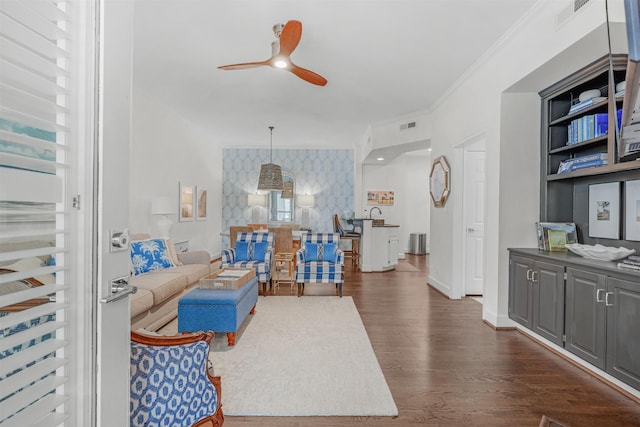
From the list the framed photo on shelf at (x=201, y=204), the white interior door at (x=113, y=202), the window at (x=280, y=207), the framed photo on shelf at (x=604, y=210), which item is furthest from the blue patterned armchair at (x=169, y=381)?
the window at (x=280, y=207)

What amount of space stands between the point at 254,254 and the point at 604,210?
435 cm

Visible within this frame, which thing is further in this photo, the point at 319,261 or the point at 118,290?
the point at 319,261

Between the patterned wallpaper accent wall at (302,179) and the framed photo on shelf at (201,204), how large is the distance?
118cm

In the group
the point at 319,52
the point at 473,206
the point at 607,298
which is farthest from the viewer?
the point at 473,206

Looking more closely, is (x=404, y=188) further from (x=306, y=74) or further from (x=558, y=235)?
(x=306, y=74)

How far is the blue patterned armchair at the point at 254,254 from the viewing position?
16.3 ft

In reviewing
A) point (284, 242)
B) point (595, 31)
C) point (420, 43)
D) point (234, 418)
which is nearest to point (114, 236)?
point (234, 418)

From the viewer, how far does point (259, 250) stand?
528cm

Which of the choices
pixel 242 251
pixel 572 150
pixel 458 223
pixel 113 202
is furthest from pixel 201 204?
pixel 113 202

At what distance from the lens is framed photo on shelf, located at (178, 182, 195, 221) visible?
21.3 ft

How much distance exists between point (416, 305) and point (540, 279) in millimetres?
1652

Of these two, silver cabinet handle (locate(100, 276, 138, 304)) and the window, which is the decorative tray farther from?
the window

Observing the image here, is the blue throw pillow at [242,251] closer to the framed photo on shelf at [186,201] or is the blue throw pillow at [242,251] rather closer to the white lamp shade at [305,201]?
the framed photo on shelf at [186,201]

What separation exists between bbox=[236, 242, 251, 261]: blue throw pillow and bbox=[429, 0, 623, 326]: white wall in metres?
3.08
